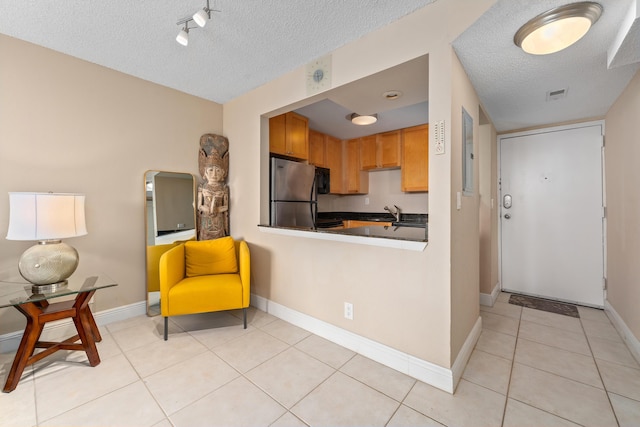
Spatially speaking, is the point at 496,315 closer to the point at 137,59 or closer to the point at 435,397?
the point at 435,397

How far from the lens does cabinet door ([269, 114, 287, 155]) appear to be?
3.07 metres

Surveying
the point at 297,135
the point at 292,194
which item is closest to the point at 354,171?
the point at 297,135

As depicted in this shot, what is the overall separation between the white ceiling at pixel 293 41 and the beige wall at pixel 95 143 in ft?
0.62

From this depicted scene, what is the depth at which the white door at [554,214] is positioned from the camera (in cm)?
275

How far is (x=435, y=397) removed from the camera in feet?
4.90

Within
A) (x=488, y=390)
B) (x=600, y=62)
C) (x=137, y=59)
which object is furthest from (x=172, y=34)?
(x=488, y=390)

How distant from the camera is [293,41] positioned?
6.37 ft

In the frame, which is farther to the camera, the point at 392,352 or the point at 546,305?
the point at 546,305

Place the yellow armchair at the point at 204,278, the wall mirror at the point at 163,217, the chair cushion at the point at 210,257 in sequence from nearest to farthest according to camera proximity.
→ the yellow armchair at the point at 204,278, the chair cushion at the point at 210,257, the wall mirror at the point at 163,217

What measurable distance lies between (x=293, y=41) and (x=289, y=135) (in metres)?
1.40

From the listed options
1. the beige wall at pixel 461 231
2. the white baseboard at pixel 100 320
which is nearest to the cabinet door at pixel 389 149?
the beige wall at pixel 461 231

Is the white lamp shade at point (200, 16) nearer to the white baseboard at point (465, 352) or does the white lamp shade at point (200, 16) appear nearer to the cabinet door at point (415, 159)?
the white baseboard at point (465, 352)

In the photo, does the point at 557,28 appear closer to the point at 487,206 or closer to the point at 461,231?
the point at 461,231

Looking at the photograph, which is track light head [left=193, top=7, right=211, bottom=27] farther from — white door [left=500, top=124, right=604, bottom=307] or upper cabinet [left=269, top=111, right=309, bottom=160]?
white door [left=500, top=124, right=604, bottom=307]
